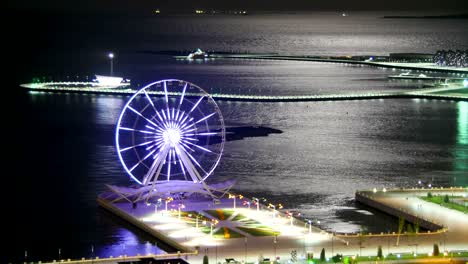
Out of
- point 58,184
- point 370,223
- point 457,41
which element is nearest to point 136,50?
point 457,41

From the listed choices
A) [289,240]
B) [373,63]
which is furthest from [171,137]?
[373,63]

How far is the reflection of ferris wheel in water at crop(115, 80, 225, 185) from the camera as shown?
39.8m

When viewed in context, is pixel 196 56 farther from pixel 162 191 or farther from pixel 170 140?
pixel 170 140

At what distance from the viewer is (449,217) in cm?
3788

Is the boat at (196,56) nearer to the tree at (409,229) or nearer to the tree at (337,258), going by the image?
the tree at (409,229)

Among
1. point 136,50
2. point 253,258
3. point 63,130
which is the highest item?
point 136,50

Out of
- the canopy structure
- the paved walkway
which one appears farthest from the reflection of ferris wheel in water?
the paved walkway

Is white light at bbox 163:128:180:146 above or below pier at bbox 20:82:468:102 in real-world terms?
below

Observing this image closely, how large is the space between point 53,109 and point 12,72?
31.5m

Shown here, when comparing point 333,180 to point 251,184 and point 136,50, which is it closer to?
point 251,184

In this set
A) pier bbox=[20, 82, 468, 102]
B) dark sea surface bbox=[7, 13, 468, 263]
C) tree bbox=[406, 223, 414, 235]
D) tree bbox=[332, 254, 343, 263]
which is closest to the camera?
tree bbox=[332, 254, 343, 263]

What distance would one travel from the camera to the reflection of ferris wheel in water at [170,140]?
39781 mm

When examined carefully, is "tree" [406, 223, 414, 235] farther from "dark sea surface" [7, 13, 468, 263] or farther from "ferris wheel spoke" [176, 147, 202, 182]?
"ferris wheel spoke" [176, 147, 202, 182]

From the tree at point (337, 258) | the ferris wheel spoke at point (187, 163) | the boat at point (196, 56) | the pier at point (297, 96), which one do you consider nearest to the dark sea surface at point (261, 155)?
the pier at point (297, 96)
